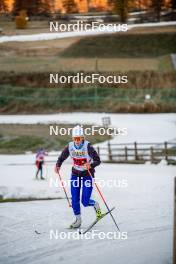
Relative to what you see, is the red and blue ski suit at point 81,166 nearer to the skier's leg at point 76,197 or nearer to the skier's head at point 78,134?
the skier's leg at point 76,197

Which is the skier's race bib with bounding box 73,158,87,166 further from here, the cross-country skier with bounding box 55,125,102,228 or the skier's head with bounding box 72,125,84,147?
the skier's head with bounding box 72,125,84,147

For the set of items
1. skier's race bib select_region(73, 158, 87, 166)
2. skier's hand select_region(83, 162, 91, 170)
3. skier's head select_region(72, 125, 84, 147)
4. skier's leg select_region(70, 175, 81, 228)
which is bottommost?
skier's leg select_region(70, 175, 81, 228)

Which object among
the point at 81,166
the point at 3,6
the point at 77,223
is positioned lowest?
the point at 77,223

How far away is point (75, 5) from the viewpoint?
9617 mm

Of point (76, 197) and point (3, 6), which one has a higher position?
point (3, 6)

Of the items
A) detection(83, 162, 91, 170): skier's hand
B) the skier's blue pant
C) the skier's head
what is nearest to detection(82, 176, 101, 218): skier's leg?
the skier's blue pant

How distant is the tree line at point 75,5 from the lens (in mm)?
9320

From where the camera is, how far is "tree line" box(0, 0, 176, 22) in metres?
9.32

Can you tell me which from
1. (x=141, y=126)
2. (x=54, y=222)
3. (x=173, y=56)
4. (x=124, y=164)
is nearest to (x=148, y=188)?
(x=54, y=222)

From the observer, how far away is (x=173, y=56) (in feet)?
45.4

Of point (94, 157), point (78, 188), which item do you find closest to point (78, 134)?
point (94, 157)

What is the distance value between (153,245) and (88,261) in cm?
84

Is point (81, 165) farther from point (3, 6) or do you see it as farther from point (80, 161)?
point (3, 6)

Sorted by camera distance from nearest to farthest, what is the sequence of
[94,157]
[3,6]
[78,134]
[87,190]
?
[78,134] < [94,157] < [87,190] < [3,6]
